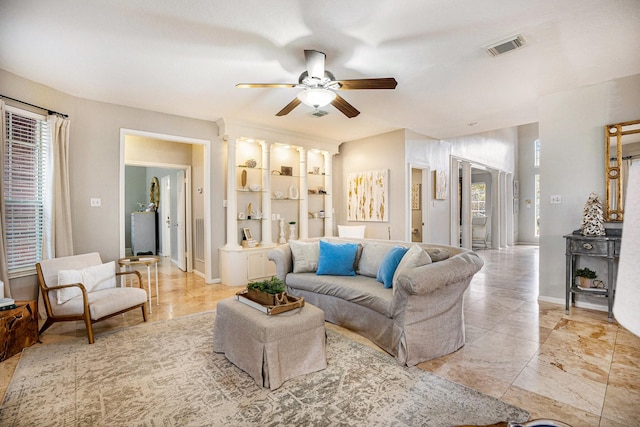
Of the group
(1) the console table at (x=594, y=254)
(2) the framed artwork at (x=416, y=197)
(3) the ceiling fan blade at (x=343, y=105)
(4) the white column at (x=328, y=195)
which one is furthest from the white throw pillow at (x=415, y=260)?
(2) the framed artwork at (x=416, y=197)

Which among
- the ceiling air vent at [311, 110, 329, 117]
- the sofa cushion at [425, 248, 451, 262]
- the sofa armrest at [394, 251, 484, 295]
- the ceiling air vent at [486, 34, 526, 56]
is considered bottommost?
the sofa armrest at [394, 251, 484, 295]

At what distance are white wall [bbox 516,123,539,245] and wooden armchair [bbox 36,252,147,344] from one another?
11348mm

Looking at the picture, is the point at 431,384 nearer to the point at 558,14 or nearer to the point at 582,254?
the point at 582,254

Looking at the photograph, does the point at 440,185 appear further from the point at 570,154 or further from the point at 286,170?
the point at 286,170

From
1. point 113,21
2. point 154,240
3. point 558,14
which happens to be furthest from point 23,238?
point 558,14

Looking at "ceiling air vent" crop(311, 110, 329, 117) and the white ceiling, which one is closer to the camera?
the white ceiling

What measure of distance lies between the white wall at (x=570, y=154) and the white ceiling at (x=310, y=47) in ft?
0.73

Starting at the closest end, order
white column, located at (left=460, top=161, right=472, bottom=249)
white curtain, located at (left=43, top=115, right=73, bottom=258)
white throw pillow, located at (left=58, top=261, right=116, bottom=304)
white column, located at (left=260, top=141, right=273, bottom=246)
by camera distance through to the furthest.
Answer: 1. white throw pillow, located at (left=58, top=261, right=116, bottom=304)
2. white curtain, located at (left=43, top=115, right=73, bottom=258)
3. white column, located at (left=260, top=141, right=273, bottom=246)
4. white column, located at (left=460, top=161, right=472, bottom=249)

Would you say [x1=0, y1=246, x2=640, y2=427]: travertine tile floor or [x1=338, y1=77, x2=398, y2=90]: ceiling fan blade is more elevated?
[x1=338, y1=77, x2=398, y2=90]: ceiling fan blade

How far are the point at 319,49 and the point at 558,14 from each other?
6.15 ft

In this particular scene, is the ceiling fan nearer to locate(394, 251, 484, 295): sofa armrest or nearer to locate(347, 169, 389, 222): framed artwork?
locate(394, 251, 484, 295): sofa armrest

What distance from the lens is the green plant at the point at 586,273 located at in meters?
3.56

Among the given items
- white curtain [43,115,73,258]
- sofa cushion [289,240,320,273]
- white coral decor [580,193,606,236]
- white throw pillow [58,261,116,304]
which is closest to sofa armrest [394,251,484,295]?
sofa cushion [289,240,320,273]

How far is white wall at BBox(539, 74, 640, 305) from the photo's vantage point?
3581mm
